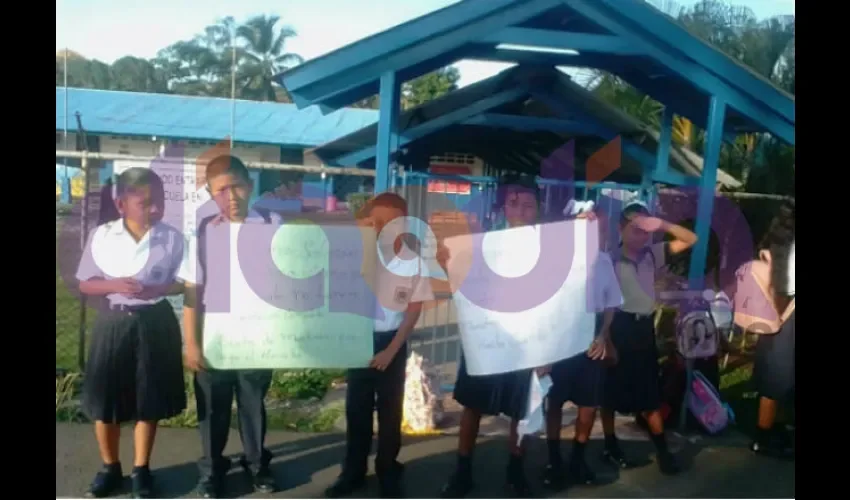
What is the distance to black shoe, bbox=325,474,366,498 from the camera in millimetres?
3744

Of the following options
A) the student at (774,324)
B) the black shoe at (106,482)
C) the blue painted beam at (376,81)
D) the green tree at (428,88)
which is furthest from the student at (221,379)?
the student at (774,324)

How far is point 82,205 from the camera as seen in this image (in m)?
4.12

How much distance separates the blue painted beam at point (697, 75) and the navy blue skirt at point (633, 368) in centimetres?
136

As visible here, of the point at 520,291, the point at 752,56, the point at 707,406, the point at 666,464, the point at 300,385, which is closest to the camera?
the point at 520,291

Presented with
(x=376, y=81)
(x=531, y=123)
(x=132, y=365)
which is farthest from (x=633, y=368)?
(x=132, y=365)

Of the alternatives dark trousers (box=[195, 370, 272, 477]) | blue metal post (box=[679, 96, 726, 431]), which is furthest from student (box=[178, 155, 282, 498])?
blue metal post (box=[679, 96, 726, 431])

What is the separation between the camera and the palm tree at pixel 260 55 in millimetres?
3947

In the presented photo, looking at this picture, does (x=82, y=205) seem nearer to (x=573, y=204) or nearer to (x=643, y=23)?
(x=573, y=204)

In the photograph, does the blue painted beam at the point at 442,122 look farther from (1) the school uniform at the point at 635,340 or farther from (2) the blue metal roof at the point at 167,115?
(1) the school uniform at the point at 635,340

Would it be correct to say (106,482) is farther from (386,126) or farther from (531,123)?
(531,123)

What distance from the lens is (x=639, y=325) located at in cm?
401

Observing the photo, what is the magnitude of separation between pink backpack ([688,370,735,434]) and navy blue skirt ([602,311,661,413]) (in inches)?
21.9

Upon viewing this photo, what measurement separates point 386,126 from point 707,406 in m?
2.71
